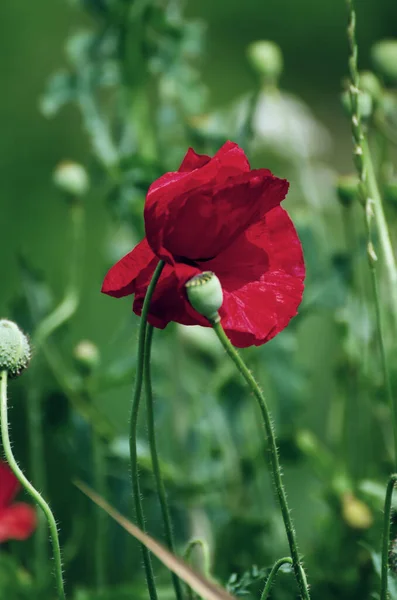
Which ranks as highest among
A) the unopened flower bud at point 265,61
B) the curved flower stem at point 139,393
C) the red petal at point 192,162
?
the unopened flower bud at point 265,61

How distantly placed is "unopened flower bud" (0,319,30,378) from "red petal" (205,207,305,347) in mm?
85

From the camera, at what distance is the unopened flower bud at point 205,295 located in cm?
38

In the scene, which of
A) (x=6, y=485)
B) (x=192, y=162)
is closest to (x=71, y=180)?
(x=6, y=485)

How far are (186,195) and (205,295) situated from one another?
0.05m

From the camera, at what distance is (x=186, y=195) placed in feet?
1.37

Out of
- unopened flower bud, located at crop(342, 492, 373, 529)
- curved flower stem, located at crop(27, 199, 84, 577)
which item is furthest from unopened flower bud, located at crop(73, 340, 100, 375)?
unopened flower bud, located at crop(342, 492, 373, 529)

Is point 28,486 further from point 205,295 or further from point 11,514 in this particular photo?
point 11,514

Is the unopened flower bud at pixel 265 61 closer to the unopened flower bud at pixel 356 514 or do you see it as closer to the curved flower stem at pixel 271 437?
the unopened flower bud at pixel 356 514

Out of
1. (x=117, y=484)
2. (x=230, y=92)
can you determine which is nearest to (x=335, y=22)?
(x=230, y=92)

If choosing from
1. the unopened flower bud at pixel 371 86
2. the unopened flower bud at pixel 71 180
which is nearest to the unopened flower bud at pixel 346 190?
the unopened flower bud at pixel 371 86

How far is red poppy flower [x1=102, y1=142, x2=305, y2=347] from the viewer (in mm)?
412

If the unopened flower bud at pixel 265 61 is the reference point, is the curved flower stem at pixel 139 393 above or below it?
below

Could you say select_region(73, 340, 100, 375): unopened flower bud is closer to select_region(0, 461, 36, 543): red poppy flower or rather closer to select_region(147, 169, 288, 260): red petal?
select_region(0, 461, 36, 543): red poppy flower

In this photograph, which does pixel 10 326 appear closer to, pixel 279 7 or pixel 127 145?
pixel 127 145
